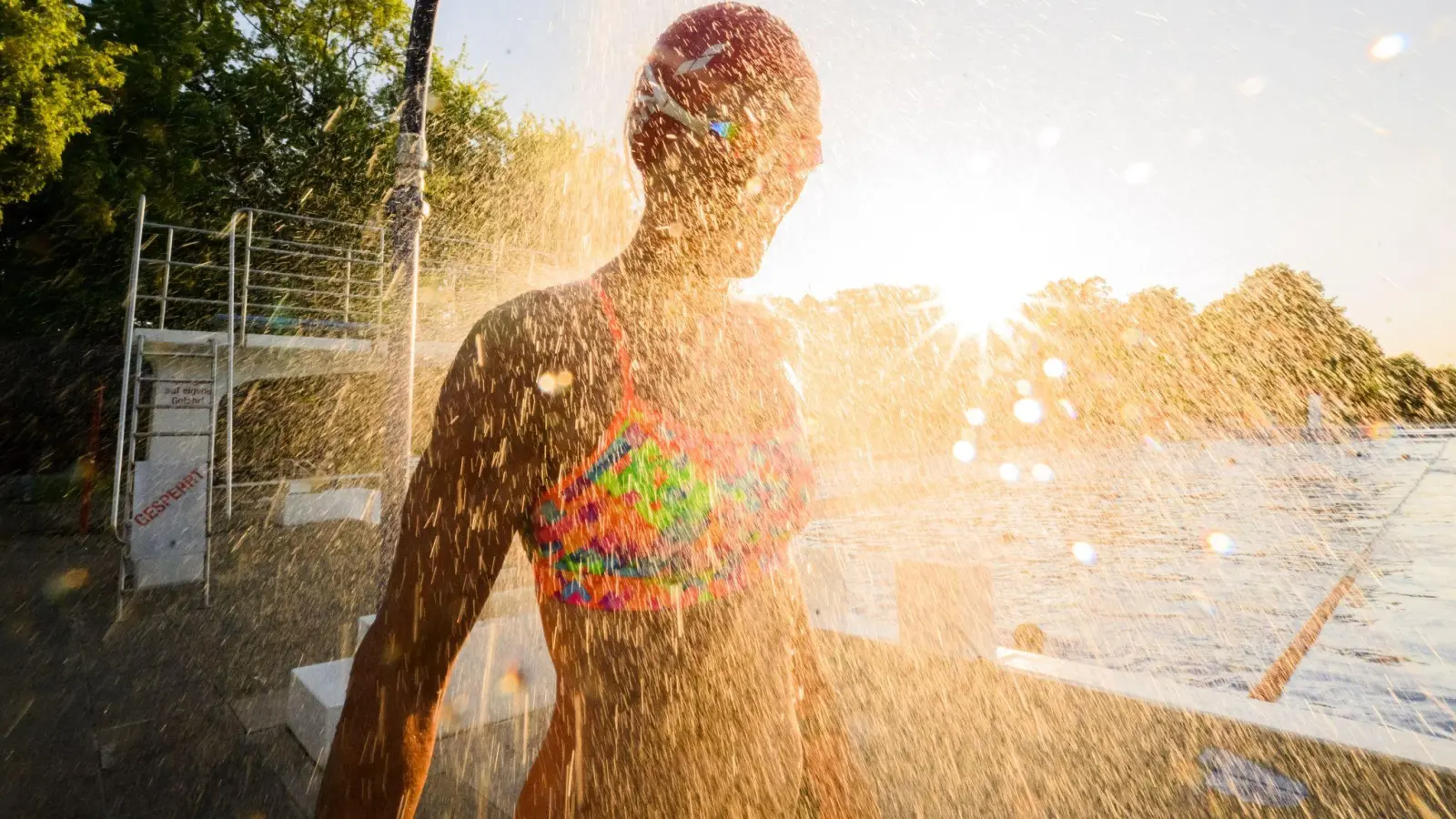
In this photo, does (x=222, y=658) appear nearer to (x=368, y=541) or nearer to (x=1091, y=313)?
(x=368, y=541)

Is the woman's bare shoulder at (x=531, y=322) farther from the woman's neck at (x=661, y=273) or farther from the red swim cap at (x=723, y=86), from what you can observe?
the red swim cap at (x=723, y=86)

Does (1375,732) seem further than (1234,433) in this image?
No

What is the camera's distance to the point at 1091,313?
246 feet

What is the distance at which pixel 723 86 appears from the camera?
126 centimetres

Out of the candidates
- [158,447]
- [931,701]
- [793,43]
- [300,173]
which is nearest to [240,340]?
[158,447]

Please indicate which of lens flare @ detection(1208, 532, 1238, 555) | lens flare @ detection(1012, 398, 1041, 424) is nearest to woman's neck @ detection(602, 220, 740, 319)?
lens flare @ detection(1208, 532, 1238, 555)

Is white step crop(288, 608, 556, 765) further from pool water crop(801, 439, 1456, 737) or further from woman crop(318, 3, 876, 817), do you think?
woman crop(318, 3, 876, 817)

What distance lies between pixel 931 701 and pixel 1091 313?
80548mm

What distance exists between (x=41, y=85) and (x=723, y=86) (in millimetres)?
17865

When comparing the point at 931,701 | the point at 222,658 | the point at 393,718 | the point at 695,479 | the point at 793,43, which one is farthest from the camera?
the point at 222,658

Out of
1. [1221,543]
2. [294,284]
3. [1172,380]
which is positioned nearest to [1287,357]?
[1172,380]

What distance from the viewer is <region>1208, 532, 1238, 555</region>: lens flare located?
25.5m

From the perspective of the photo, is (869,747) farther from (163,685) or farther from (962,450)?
(962,450)

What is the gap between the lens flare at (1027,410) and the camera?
71.9m
